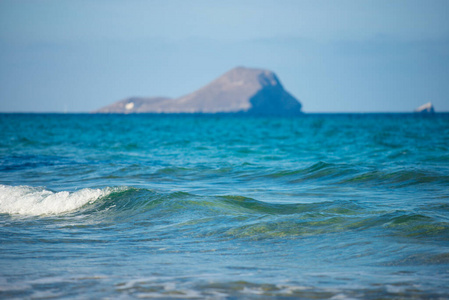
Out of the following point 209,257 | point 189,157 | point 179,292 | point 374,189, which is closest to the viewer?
point 179,292

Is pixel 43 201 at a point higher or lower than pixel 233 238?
higher

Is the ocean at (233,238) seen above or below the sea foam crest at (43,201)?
below

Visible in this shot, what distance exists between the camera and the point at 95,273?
5.32 meters

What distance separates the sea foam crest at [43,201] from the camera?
9.61m

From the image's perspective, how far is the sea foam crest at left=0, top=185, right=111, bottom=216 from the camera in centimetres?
961

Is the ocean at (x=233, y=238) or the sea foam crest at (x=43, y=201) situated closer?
the ocean at (x=233, y=238)

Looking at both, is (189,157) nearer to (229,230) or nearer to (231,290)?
(229,230)

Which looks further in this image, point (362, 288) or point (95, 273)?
point (95, 273)

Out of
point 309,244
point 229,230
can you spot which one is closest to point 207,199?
point 229,230

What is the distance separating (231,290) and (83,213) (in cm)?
548

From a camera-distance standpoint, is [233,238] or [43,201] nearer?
[233,238]

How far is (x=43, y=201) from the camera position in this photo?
1001 centimetres

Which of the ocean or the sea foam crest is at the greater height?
the sea foam crest

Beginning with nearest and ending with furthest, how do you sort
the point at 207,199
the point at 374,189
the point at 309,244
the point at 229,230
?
the point at 309,244, the point at 229,230, the point at 207,199, the point at 374,189
